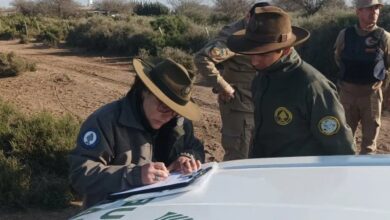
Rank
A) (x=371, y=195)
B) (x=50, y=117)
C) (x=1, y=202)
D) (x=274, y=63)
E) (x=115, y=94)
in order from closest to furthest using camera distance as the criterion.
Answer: (x=371, y=195) < (x=274, y=63) < (x=1, y=202) < (x=50, y=117) < (x=115, y=94)

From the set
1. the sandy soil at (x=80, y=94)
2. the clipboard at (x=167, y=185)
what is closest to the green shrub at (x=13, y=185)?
the sandy soil at (x=80, y=94)

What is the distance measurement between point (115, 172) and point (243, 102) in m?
2.79

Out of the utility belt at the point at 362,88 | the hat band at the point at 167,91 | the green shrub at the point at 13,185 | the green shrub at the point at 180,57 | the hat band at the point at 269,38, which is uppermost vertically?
the hat band at the point at 269,38

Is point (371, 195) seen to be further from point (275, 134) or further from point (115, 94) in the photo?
point (115, 94)

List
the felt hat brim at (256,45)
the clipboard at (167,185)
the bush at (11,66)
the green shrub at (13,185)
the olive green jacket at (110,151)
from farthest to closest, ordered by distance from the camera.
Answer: the bush at (11,66) < the green shrub at (13,185) < the felt hat brim at (256,45) < the olive green jacket at (110,151) < the clipboard at (167,185)

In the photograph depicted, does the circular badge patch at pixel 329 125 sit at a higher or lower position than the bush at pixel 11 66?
higher

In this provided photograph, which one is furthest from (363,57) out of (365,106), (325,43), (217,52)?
(325,43)

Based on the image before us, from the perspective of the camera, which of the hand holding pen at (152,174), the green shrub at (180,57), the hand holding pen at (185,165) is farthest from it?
the green shrub at (180,57)

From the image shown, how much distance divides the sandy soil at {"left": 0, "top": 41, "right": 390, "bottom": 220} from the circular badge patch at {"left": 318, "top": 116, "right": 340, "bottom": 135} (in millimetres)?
3419

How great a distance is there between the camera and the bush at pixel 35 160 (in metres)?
6.20

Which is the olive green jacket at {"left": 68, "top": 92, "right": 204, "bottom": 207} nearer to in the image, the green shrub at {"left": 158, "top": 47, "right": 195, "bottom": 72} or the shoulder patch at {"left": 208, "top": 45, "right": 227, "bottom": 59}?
the shoulder patch at {"left": 208, "top": 45, "right": 227, "bottom": 59}

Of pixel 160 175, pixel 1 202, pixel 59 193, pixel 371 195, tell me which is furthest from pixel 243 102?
pixel 371 195

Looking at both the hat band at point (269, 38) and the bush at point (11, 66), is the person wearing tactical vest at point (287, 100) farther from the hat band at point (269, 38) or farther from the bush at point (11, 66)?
the bush at point (11, 66)

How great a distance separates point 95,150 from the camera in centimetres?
300
